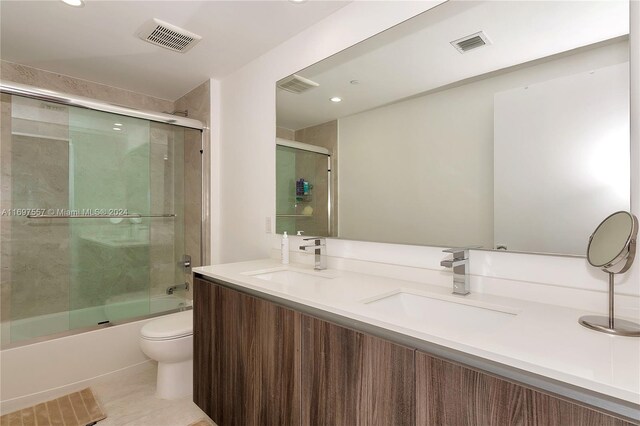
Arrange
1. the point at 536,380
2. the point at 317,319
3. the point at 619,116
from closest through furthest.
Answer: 1. the point at 536,380
2. the point at 619,116
3. the point at 317,319

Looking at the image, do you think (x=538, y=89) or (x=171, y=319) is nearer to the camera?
(x=538, y=89)

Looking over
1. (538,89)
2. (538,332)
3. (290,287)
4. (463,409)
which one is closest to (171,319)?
(290,287)

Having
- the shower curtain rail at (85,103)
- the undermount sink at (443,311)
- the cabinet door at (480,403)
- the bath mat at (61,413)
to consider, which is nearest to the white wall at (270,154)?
the undermount sink at (443,311)

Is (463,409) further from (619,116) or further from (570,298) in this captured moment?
(619,116)

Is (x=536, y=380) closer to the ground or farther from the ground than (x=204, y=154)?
closer to the ground

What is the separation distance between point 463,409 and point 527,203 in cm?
75

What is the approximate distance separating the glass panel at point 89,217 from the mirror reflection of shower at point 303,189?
1049mm

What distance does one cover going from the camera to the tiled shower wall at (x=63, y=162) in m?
2.14

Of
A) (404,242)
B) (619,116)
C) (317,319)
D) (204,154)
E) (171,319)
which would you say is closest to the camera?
(619,116)

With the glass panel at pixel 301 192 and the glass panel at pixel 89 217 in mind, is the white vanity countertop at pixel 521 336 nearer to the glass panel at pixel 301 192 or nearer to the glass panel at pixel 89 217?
the glass panel at pixel 301 192

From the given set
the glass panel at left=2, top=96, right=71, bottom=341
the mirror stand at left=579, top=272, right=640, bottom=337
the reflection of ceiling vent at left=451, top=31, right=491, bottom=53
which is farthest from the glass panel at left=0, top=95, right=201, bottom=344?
the mirror stand at left=579, top=272, right=640, bottom=337

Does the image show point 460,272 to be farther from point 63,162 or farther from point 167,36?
point 63,162

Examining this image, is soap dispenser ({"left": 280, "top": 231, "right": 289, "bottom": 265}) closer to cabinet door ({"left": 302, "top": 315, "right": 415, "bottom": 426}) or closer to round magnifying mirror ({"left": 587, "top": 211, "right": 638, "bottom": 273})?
cabinet door ({"left": 302, "top": 315, "right": 415, "bottom": 426})

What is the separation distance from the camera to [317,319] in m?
1.06
